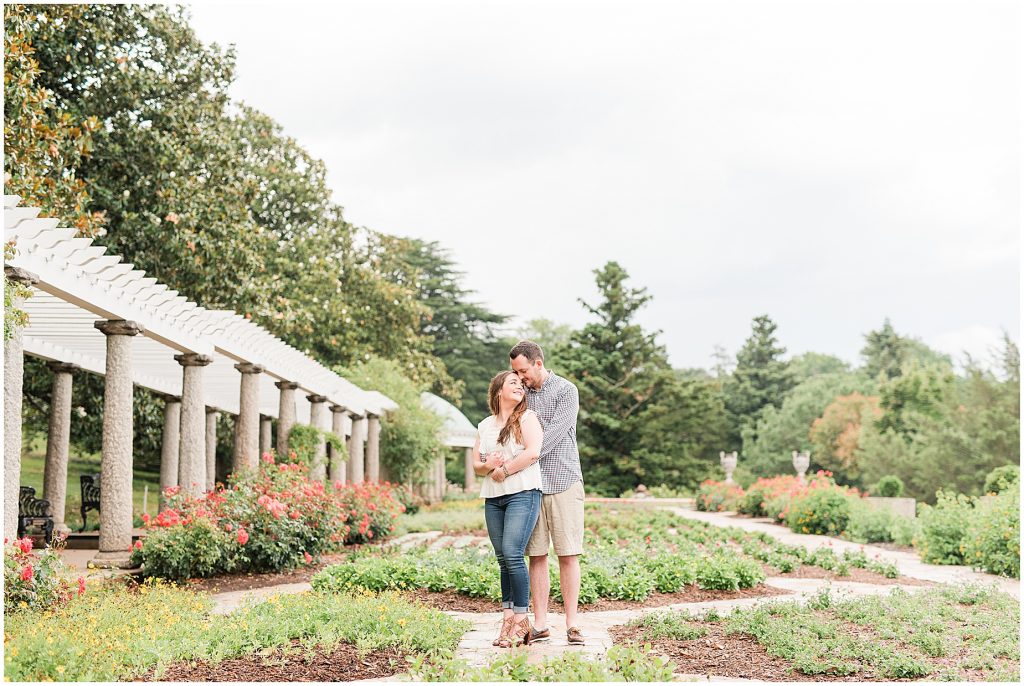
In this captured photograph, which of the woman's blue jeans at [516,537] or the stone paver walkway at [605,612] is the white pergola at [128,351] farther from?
the woman's blue jeans at [516,537]

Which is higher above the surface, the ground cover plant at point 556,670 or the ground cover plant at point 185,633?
the ground cover plant at point 185,633

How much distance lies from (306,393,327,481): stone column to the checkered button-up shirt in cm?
935

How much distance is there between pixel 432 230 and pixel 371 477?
2525 centimetres

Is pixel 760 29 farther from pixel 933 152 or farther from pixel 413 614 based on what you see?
pixel 933 152

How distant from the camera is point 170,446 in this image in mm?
14992

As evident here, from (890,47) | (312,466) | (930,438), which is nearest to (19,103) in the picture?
(312,466)

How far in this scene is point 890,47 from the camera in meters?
6.57

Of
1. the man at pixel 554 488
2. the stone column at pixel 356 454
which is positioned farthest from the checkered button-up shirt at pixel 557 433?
the stone column at pixel 356 454

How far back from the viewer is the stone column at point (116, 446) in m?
9.17

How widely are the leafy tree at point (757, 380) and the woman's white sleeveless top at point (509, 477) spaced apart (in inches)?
1567

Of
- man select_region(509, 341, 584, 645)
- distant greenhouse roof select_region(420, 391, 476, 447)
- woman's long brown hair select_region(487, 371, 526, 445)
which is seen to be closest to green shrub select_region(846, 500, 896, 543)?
man select_region(509, 341, 584, 645)

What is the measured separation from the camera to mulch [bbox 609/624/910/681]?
179 inches

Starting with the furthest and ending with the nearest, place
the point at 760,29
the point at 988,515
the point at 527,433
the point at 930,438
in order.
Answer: the point at 930,438
the point at 988,515
the point at 760,29
the point at 527,433

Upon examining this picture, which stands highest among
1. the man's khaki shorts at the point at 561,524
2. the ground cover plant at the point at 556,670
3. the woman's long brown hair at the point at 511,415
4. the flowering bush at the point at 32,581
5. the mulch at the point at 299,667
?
the woman's long brown hair at the point at 511,415
